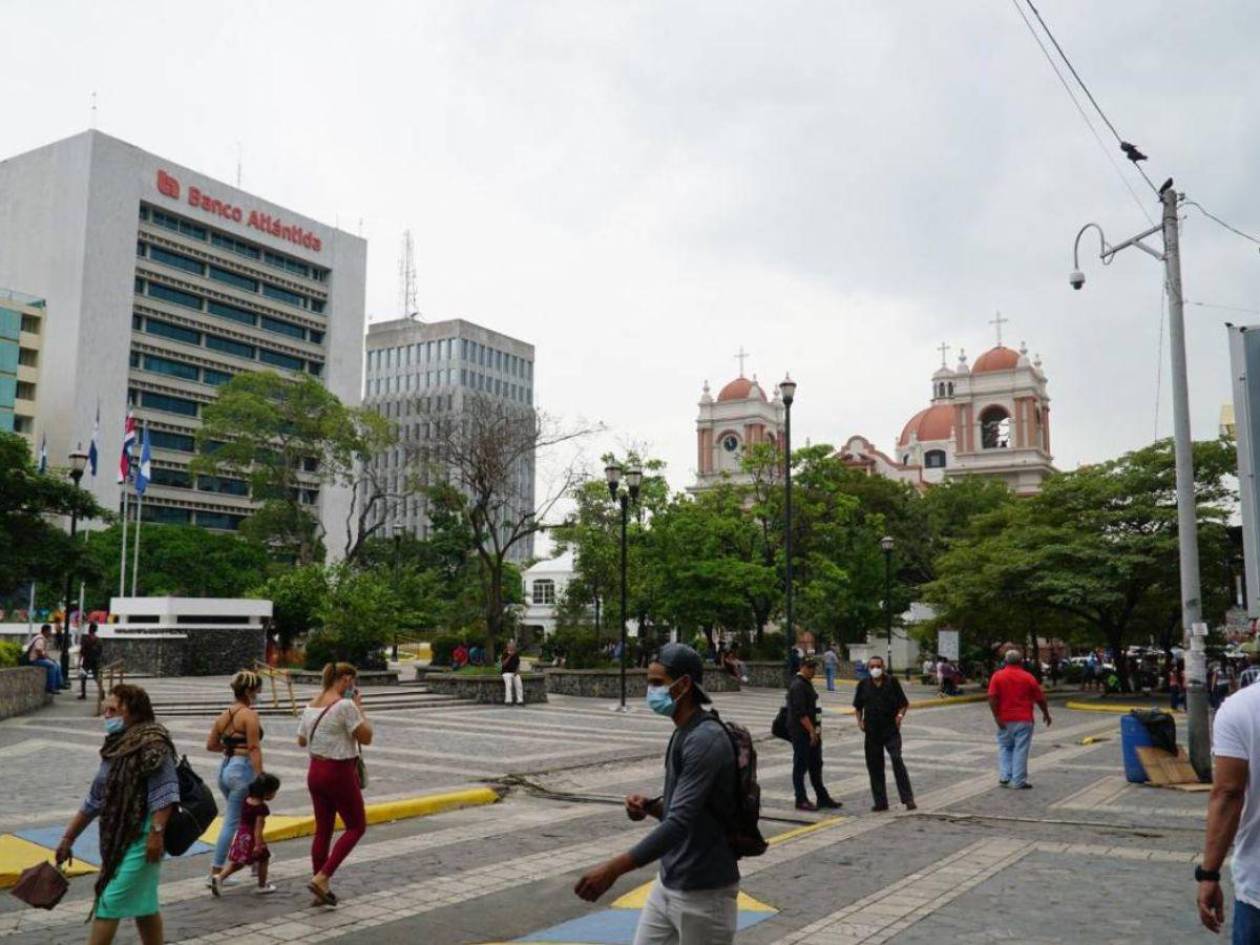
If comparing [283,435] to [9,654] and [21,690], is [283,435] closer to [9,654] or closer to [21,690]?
[9,654]

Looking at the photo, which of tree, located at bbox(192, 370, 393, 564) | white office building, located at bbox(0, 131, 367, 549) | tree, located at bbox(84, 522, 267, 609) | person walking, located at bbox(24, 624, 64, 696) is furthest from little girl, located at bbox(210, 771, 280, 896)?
white office building, located at bbox(0, 131, 367, 549)

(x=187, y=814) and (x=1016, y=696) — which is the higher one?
(x=1016, y=696)

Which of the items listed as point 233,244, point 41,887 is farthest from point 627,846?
point 233,244

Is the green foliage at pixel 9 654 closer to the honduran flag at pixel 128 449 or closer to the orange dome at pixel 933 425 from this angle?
the honduran flag at pixel 128 449

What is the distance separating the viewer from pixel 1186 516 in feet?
48.5

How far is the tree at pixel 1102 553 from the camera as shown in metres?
31.8

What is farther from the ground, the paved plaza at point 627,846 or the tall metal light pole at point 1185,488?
the tall metal light pole at point 1185,488

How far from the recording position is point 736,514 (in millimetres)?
39906

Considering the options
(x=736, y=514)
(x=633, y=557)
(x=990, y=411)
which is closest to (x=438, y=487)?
(x=633, y=557)


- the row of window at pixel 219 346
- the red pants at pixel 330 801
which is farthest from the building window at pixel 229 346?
the red pants at pixel 330 801

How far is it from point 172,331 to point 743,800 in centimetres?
8795

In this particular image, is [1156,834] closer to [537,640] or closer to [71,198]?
[537,640]

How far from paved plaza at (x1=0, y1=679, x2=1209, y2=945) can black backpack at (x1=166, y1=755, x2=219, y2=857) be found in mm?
1082

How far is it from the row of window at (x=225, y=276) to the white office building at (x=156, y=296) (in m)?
0.11
